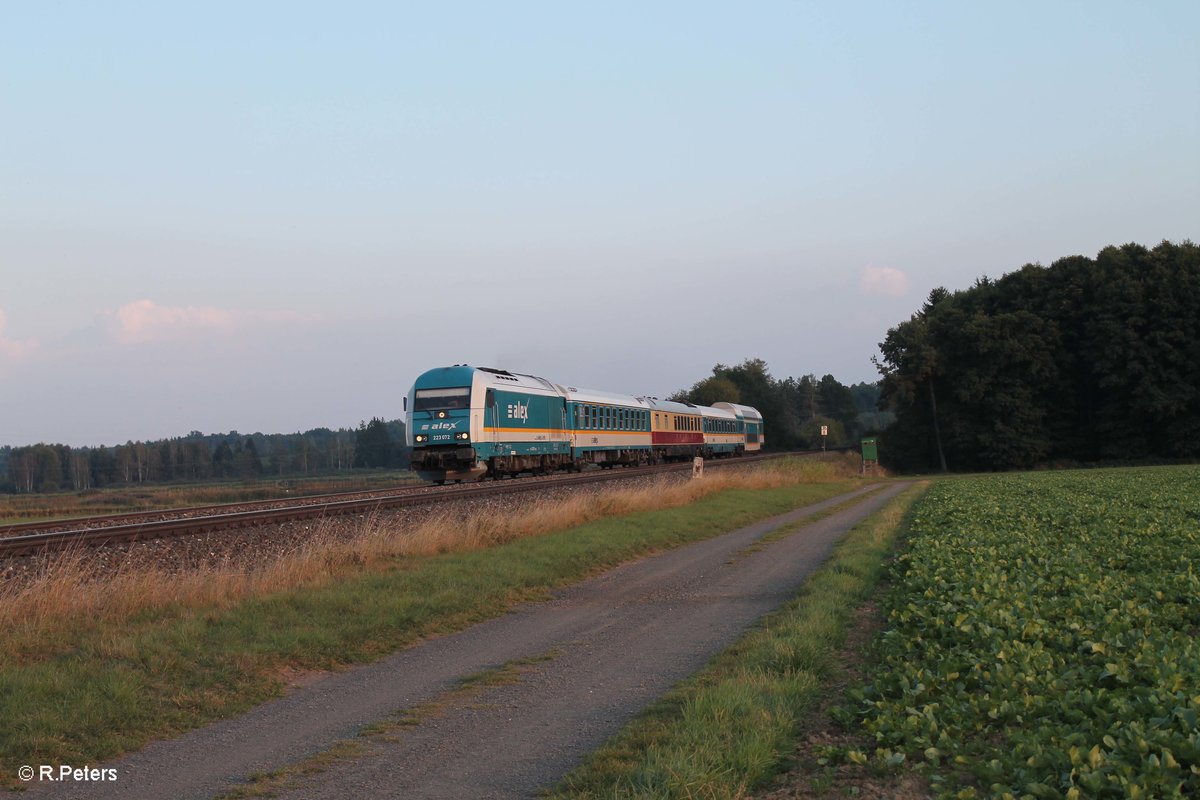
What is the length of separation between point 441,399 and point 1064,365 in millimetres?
48334

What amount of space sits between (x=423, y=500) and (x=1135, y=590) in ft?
55.0

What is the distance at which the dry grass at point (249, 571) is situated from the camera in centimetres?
1043

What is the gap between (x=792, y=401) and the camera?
175 m

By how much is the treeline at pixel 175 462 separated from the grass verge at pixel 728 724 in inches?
2741

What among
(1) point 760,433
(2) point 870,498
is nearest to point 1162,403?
(2) point 870,498

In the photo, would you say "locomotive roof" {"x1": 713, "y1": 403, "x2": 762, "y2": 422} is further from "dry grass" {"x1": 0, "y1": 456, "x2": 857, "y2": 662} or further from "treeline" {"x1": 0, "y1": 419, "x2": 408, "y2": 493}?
"dry grass" {"x1": 0, "y1": 456, "x2": 857, "y2": 662}

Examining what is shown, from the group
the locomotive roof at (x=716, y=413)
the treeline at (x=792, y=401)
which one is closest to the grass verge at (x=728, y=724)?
the locomotive roof at (x=716, y=413)

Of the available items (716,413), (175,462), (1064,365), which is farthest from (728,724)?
(175,462)

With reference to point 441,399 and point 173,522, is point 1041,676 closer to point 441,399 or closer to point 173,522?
point 173,522

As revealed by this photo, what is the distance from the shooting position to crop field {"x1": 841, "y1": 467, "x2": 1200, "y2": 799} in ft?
15.4

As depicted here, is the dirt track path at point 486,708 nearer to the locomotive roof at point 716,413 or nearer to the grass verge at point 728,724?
the grass verge at point 728,724

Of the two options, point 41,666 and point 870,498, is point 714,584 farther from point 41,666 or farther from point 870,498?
point 870,498

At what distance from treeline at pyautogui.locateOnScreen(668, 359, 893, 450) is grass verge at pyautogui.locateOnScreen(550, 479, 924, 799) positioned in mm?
87225

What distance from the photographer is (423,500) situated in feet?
77.3
